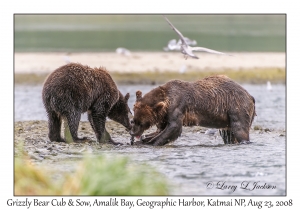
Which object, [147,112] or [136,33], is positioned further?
[136,33]

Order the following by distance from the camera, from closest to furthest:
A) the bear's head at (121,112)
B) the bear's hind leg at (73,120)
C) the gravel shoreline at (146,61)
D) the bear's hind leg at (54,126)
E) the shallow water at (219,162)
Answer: the shallow water at (219,162) < the bear's hind leg at (73,120) < the bear's hind leg at (54,126) < the bear's head at (121,112) < the gravel shoreline at (146,61)

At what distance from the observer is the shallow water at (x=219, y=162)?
9383 mm

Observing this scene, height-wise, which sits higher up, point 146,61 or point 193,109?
point 146,61

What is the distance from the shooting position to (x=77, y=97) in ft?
39.3

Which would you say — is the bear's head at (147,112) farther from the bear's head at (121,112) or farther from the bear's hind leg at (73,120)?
the bear's head at (121,112)

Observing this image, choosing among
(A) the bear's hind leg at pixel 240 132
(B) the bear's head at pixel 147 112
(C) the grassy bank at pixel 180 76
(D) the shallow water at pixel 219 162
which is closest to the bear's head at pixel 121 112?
(D) the shallow water at pixel 219 162

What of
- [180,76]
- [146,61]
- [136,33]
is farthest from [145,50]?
[136,33]

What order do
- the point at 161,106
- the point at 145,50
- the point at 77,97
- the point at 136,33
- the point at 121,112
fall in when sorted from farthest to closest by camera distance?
the point at 136,33
the point at 145,50
the point at 121,112
the point at 77,97
the point at 161,106

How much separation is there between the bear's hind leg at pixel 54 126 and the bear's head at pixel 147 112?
51.1 inches

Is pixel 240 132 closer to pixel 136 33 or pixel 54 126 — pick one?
pixel 54 126

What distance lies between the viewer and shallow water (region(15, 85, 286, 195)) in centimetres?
938

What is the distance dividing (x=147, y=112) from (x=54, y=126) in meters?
1.64

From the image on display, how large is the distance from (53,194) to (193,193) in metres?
1.86

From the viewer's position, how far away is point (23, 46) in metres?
28.2
